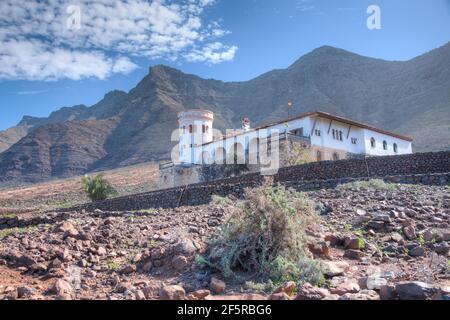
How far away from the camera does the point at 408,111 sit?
Answer: 69.9m

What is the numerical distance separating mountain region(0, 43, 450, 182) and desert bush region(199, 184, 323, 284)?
2222 inches

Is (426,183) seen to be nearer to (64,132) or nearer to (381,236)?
(381,236)

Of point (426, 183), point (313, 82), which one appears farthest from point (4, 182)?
point (426, 183)

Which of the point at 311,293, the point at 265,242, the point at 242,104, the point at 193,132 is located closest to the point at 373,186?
the point at 265,242

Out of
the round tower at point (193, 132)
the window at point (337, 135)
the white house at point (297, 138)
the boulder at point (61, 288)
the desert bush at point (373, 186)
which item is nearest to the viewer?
the boulder at point (61, 288)

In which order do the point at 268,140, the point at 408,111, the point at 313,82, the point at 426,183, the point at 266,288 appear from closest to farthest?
the point at 266,288, the point at 426,183, the point at 268,140, the point at 408,111, the point at 313,82

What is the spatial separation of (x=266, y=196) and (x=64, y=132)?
111736 millimetres

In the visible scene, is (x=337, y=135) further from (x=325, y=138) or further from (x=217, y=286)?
(x=217, y=286)

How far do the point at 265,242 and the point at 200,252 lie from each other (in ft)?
3.69

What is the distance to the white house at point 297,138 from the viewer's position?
93.1 feet

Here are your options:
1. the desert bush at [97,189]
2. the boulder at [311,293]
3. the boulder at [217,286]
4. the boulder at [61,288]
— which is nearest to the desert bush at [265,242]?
the boulder at [217,286]

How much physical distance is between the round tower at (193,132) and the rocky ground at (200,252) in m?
27.3

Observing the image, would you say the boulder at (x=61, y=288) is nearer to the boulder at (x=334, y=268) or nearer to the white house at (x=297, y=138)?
the boulder at (x=334, y=268)
